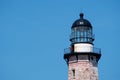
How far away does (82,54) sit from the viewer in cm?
6488

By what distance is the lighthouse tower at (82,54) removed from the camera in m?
64.3

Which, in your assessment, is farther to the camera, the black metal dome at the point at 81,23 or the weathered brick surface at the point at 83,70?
the black metal dome at the point at 81,23

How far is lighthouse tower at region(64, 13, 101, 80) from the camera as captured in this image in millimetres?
64312

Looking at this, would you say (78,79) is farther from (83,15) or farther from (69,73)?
(83,15)

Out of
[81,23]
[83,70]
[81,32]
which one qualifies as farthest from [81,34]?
[83,70]

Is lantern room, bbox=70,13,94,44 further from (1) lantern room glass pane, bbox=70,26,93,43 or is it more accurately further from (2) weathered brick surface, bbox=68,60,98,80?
(2) weathered brick surface, bbox=68,60,98,80

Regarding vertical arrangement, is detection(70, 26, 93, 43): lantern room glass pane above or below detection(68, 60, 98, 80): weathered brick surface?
above

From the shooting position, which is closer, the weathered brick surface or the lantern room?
the weathered brick surface

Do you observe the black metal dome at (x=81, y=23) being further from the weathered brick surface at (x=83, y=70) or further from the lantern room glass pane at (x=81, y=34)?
the weathered brick surface at (x=83, y=70)

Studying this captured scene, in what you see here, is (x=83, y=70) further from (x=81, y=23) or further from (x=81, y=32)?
(x=81, y=23)

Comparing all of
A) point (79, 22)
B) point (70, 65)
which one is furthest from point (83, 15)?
point (70, 65)

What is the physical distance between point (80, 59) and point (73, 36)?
2515 mm

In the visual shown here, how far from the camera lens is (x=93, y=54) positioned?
2562 inches

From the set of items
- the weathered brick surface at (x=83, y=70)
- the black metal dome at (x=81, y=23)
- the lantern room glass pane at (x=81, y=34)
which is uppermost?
the black metal dome at (x=81, y=23)
